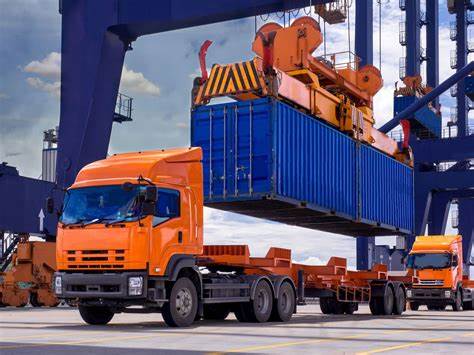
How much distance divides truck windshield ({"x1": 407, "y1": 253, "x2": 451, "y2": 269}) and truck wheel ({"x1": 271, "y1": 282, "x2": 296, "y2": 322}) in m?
12.6

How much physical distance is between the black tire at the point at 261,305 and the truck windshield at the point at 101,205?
3.55 meters

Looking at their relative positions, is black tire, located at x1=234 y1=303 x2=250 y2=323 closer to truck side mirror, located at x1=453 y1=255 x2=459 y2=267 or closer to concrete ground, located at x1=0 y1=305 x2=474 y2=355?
concrete ground, located at x1=0 y1=305 x2=474 y2=355

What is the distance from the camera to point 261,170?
17062mm

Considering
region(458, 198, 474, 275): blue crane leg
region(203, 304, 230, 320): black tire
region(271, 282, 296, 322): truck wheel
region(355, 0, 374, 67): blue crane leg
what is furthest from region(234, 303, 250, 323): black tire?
region(458, 198, 474, 275): blue crane leg

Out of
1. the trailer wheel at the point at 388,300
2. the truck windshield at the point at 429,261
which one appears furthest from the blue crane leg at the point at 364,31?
the trailer wheel at the point at 388,300

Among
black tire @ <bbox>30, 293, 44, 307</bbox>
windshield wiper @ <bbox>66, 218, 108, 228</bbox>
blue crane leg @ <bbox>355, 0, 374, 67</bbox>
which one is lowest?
black tire @ <bbox>30, 293, 44, 307</bbox>

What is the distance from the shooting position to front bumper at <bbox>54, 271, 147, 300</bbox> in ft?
44.3

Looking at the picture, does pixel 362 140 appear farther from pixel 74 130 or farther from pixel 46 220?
pixel 46 220

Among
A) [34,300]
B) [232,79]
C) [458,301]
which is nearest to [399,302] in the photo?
[458,301]

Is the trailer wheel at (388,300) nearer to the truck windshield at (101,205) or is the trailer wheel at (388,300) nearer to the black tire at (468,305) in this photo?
the black tire at (468,305)

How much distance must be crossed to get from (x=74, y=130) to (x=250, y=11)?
22.8 feet

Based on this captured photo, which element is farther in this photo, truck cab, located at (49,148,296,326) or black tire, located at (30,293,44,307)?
black tire, located at (30,293,44,307)

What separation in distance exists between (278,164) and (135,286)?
196 inches

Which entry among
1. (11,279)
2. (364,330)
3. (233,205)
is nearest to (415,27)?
(11,279)
